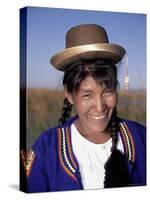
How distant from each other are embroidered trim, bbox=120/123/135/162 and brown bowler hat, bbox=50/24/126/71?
74 centimetres

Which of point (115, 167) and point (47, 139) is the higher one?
point (47, 139)

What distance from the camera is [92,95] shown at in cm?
648

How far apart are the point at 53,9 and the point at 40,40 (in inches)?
13.0


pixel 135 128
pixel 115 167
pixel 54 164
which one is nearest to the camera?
pixel 54 164

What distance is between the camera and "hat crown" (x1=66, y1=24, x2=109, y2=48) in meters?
6.43

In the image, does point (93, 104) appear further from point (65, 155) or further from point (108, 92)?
point (65, 155)

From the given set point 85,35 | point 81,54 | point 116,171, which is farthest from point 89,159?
point 85,35

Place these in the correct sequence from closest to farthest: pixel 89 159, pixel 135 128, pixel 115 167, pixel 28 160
A: 1. pixel 28 160
2. pixel 89 159
3. pixel 115 167
4. pixel 135 128

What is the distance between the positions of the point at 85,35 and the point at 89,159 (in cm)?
120

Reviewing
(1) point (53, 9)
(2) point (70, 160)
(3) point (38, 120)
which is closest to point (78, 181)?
(2) point (70, 160)

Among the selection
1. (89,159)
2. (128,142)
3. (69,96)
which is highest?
(69,96)

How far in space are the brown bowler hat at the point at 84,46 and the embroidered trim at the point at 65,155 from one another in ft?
2.18

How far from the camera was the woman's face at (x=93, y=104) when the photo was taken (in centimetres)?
646

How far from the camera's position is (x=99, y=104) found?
256 inches
